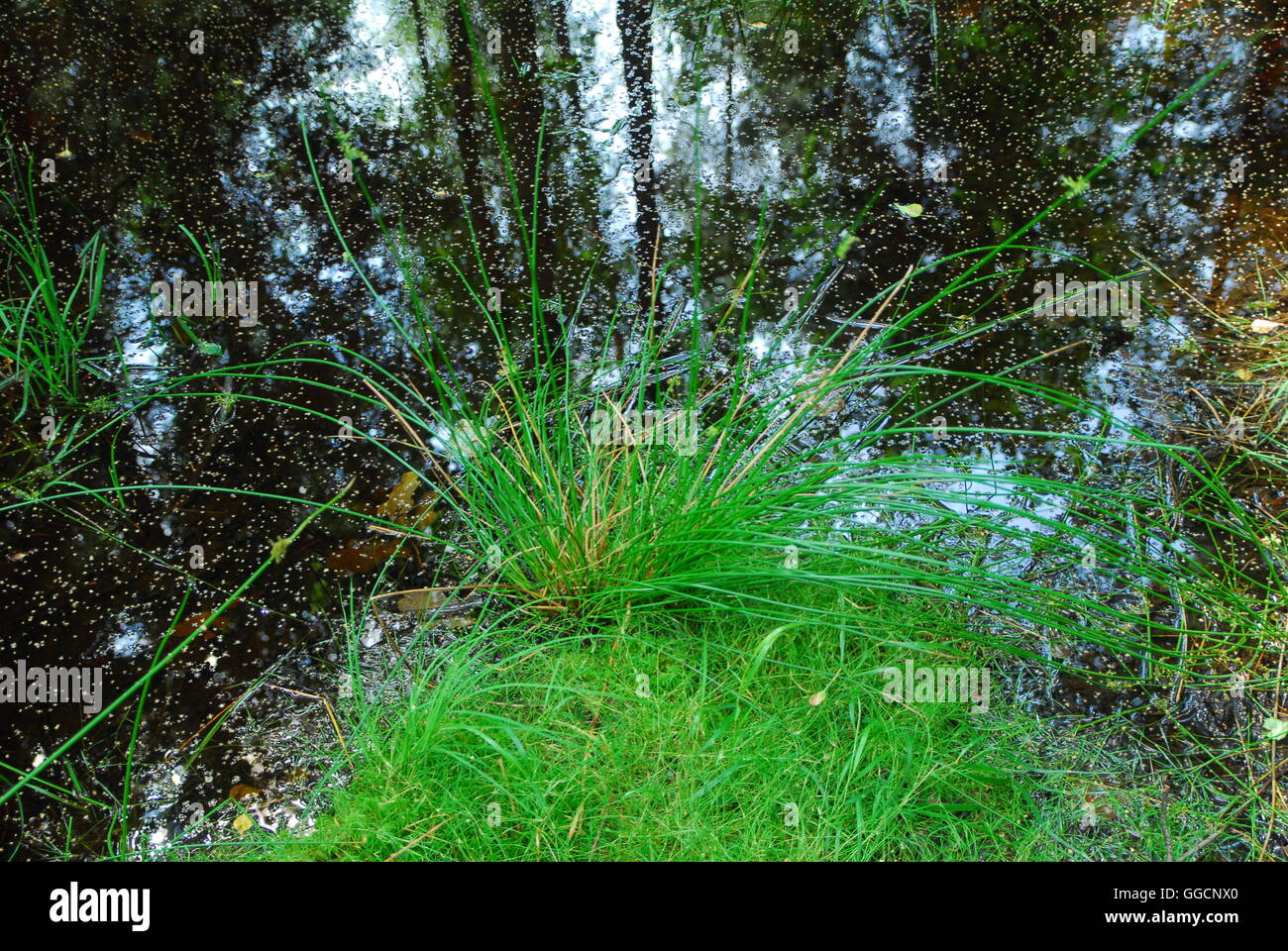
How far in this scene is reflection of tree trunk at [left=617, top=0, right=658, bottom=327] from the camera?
2914 millimetres

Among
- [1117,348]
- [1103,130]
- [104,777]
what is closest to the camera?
[104,777]

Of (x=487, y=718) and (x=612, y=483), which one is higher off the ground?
(x=612, y=483)

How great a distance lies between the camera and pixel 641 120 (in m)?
3.38

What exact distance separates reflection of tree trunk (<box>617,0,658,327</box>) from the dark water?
0.04 feet

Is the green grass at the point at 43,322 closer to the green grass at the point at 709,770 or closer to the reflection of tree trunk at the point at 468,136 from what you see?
the reflection of tree trunk at the point at 468,136

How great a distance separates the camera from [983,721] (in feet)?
6.23

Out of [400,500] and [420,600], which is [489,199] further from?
[420,600]

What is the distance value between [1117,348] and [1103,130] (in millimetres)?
1008

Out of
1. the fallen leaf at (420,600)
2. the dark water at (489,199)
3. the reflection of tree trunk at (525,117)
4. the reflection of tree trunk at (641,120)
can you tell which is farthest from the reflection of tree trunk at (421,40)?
the fallen leaf at (420,600)

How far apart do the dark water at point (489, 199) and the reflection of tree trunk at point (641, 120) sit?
0.04 feet

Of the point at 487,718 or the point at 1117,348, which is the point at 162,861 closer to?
the point at 487,718

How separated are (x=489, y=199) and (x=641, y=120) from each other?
64 centimetres

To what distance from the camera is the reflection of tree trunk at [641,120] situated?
2.91m
